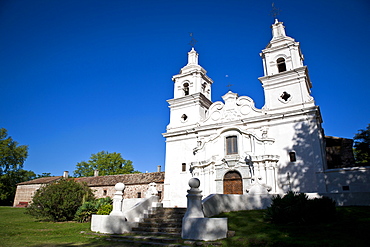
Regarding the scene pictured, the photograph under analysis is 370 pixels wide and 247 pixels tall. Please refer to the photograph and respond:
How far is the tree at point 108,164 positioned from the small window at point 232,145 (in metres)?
32.2

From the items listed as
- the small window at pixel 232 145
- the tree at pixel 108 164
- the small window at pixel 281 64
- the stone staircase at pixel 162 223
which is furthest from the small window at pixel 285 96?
the tree at pixel 108 164

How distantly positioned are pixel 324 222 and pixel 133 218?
7.55 m

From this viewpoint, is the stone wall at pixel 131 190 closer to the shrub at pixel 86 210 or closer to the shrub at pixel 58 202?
the shrub at pixel 58 202

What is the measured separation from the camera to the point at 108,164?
1907 inches

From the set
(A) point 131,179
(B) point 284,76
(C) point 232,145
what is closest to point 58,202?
(C) point 232,145

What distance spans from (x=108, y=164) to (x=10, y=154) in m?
15.9

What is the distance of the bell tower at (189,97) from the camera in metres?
23.5

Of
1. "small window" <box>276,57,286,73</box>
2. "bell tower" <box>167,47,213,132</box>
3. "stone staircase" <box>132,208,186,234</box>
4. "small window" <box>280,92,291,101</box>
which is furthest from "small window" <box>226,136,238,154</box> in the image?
"stone staircase" <box>132,208,186,234</box>

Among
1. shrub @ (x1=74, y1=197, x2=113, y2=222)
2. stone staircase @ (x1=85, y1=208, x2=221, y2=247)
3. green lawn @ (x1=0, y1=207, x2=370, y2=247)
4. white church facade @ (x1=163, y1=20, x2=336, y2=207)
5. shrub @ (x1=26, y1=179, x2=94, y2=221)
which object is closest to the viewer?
green lawn @ (x1=0, y1=207, x2=370, y2=247)

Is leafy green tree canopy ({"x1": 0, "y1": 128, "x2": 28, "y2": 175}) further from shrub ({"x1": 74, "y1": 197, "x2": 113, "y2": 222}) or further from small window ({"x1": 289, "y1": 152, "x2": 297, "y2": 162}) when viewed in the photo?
small window ({"x1": 289, "y1": 152, "x2": 297, "y2": 162})

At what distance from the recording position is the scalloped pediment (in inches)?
823

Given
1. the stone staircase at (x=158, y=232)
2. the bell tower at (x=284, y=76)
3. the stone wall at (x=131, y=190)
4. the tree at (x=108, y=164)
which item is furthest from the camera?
the tree at (x=108, y=164)

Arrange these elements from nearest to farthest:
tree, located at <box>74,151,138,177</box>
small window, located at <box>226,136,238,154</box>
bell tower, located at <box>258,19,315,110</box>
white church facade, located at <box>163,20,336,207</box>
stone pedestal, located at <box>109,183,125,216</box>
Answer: stone pedestal, located at <box>109,183,125,216</box> < white church facade, located at <box>163,20,336,207</box> < bell tower, located at <box>258,19,315,110</box> < small window, located at <box>226,136,238,154</box> < tree, located at <box>74,151,138,177</box>

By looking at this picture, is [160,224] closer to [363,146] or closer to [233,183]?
[233,183]
